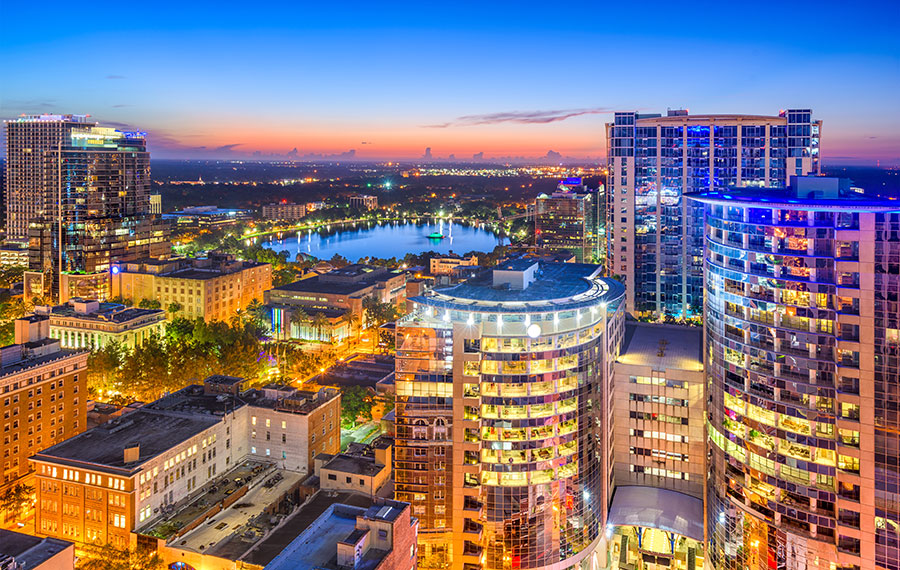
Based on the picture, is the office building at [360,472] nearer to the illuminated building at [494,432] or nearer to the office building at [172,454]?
the office building at [172,454]

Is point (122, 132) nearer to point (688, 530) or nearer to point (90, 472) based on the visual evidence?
point (90, 472)

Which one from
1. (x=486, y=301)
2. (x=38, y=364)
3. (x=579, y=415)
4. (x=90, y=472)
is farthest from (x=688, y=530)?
(x=38, y=364)

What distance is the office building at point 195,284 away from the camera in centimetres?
Answer: 5556

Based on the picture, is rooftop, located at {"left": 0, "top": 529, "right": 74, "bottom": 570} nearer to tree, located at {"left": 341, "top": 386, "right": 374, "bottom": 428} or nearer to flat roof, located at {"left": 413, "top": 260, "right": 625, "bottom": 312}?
flat roof, located at {"left": 413, "top": 260, "right": 625, "bottom": 312}

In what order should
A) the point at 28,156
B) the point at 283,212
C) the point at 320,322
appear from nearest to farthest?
the point at 320,322, the point at 28,156, the point at 283,212

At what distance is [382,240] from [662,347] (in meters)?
108

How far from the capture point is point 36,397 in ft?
103

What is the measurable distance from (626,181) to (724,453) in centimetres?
3055

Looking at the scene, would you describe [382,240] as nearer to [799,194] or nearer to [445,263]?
[445,263]

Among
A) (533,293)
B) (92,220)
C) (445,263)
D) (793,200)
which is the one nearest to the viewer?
(793,200)

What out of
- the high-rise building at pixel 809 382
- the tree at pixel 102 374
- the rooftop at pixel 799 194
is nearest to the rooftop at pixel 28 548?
the high-rise building at pixel 809 382

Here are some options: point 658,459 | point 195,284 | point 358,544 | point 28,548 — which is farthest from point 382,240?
point 358,544

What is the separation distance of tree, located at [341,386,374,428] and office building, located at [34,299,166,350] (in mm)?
16594

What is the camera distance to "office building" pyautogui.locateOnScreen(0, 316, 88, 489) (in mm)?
29984
